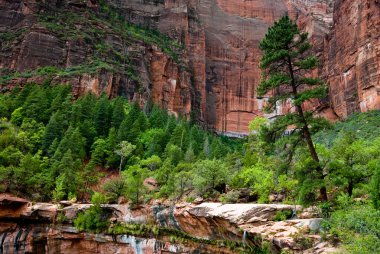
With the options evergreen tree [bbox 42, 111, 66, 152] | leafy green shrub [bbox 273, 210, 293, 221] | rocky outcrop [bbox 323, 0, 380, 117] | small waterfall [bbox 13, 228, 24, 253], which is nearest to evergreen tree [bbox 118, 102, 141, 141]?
evergreen tree [bbox 42, 111, 66, 152]

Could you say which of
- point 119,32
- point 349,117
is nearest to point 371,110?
point 349,117

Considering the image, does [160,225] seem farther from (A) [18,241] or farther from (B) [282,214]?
(A) [18,241]

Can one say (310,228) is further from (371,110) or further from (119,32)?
(119,32)

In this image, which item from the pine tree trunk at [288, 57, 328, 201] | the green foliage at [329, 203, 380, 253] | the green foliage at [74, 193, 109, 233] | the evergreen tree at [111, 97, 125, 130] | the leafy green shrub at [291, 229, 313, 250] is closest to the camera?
the green foliage at [329, 203, 380, 253]

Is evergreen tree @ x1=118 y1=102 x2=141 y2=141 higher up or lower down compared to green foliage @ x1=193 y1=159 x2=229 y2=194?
higher up

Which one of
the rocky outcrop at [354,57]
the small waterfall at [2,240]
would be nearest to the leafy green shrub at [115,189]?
the small waterfall at [2,240]

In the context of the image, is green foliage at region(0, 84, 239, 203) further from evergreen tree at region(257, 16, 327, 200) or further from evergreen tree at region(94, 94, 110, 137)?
evergreen tree at region(257, 16, 327, 200)

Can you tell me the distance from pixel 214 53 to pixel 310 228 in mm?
99481

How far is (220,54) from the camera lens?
11106cm

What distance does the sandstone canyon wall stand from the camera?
67.8 m

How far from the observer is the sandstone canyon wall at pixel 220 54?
67.8m

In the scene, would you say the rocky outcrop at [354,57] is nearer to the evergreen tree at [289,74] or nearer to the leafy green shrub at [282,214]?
the evergreen tree at [289,74]

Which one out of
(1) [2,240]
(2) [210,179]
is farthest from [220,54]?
(1) [2,240]

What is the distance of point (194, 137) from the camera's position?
5862cm
